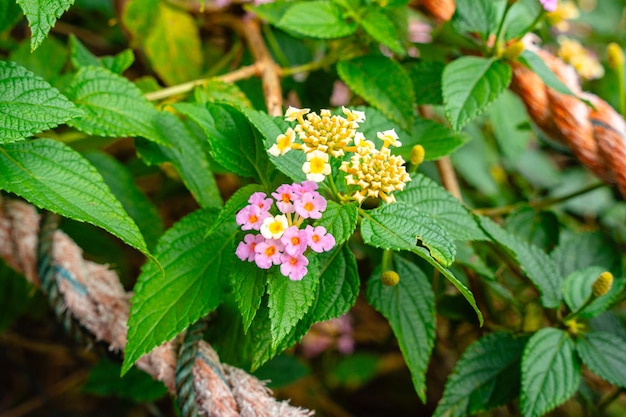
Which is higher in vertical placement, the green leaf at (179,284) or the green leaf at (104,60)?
the green leaf at (104,60)

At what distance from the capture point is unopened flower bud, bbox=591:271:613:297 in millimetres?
775

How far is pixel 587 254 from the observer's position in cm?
97

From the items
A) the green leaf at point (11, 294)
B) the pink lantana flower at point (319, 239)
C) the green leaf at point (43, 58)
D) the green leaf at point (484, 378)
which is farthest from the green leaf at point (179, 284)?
the green leaf at point (11, 294)

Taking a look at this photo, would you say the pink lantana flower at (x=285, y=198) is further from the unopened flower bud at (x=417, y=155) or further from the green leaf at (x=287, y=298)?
the unopened flower bud at (x=417, y=155)

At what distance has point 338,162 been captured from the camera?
0.66m

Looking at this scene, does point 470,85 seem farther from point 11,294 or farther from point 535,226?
point 11,294

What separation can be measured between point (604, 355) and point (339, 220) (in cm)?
47

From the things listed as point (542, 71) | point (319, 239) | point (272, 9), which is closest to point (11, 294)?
point (272, 9)

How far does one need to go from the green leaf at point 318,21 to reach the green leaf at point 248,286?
389 millimetres

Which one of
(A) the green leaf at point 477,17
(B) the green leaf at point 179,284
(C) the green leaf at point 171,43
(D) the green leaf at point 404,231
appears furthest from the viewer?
(C) the green leaf at point 171,43

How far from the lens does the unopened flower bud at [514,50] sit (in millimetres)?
870

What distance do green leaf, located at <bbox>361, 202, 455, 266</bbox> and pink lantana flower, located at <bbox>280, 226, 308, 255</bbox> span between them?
0.06 meters

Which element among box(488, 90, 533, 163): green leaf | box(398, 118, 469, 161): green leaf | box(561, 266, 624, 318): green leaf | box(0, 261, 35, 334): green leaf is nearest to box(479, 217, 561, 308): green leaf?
box(561, 266, 624, 318): green leaf

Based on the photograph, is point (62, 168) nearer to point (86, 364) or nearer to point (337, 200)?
point (337, 200)
